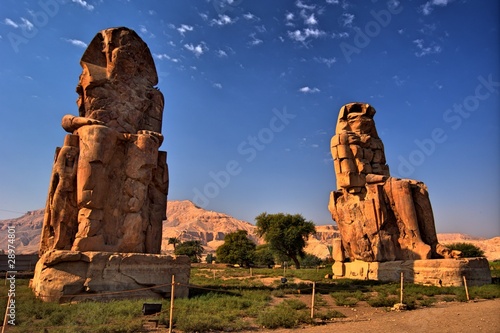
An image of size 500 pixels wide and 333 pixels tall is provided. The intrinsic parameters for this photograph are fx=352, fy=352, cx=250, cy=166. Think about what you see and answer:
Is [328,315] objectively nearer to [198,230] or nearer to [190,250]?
[190,250]

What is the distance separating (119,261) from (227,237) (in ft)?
121

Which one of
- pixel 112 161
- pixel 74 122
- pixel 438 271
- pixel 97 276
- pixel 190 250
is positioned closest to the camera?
pixel 97 276

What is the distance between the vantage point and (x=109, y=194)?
11.0m

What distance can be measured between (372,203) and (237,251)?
93.1 feet

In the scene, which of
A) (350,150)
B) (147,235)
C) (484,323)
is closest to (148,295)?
(147,235)

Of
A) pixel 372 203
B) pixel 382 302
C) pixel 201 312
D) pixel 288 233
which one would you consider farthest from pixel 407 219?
pixel 288 233

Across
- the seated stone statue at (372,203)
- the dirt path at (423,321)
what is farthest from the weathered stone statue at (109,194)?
the seated stone statue at (372,203)

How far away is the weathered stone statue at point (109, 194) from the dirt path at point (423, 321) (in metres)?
4.10

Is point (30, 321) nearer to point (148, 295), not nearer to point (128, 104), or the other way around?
point (148, 295)

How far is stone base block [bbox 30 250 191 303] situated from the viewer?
899 cm

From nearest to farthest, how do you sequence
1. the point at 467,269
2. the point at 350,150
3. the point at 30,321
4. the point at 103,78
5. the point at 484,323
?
1. the point at 30,321
2. the point at 484,323
3. the point at 103,78
4. the point at 467,269
5. the point at 350,150

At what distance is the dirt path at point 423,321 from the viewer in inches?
289

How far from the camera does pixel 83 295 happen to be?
8.96 m

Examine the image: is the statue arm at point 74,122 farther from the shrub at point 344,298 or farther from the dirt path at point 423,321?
the shrub at point 344,298
